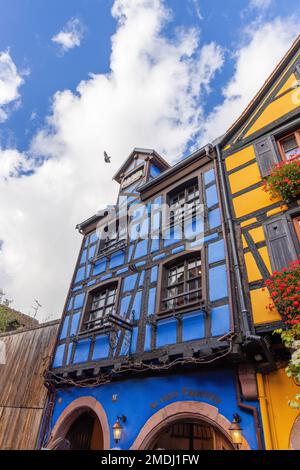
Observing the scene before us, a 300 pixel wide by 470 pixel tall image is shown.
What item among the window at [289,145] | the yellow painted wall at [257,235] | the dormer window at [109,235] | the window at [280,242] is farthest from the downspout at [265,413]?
the dormer window at [109,235]

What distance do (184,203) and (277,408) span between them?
526cm

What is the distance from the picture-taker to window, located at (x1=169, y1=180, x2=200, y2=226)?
7.66m

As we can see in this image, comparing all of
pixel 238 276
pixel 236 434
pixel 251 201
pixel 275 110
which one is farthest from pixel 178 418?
pixel 275 110

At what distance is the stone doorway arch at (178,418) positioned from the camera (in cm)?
478

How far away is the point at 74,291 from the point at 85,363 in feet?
9.04

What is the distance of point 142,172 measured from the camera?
36.8 feet

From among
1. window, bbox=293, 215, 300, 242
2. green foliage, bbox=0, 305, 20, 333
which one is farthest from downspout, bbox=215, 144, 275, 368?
green foliage, bbox=0, 305, 20, 333

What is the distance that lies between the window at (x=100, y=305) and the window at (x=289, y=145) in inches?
223

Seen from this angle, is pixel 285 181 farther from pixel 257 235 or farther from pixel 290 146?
pixel 290 146

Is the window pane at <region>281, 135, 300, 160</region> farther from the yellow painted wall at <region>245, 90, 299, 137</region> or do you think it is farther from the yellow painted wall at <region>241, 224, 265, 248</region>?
the yellow painted wall at <region>241, 224, 265, 248</region>

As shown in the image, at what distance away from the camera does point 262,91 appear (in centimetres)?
771

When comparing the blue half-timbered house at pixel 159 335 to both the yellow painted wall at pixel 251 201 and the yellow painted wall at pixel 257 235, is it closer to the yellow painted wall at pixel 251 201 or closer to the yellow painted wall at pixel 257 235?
the yellow painted wall at pixel 251 201
